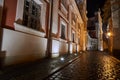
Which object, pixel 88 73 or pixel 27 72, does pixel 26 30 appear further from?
pixel 88 73

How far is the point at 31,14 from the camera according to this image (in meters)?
8.41

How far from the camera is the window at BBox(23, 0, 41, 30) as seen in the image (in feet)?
25.8

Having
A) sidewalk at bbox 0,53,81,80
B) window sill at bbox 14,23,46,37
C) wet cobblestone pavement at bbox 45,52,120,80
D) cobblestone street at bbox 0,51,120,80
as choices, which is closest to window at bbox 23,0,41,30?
window sill at bbox 14,23,46,37

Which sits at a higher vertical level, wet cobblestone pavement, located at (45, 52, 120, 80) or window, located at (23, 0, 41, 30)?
window, located at (23, 0, 41, 30)

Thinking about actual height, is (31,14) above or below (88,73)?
above

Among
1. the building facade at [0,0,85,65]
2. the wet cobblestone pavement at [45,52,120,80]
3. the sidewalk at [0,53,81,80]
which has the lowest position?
the wet cobblestone pavement at [45,52,120,80]

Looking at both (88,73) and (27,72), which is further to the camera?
(88,73)

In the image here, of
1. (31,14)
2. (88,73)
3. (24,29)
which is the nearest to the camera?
(88,73)

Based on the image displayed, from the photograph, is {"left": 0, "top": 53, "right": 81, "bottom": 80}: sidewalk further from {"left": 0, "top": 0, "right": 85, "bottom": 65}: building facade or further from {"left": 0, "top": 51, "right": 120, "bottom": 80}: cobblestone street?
{"left": 0, "top": 0, "right": 85, "bottom": 65}: building facade

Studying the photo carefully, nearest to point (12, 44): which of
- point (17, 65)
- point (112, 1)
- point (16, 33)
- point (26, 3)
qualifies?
point (16, 33)

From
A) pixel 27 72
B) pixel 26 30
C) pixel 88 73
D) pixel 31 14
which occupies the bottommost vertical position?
pixel 88 73

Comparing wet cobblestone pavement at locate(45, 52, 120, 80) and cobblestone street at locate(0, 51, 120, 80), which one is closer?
cobblestone street at locate(0, 51, 120, 80)

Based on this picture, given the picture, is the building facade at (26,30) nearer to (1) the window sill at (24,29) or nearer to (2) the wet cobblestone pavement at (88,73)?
(1) the window sill at (24,29)

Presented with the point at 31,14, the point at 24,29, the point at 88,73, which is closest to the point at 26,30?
the point at 24,29
